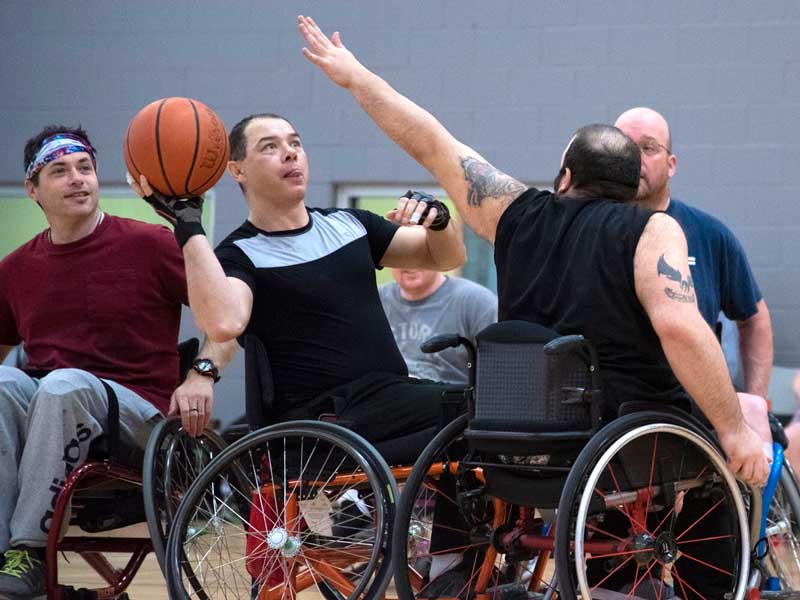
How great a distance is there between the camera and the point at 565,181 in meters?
2.93

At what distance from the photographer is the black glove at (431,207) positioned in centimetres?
322

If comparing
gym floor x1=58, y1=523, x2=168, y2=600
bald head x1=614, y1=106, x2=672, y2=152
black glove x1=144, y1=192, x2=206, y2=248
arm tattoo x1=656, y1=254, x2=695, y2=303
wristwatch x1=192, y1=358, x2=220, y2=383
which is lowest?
gym floor x1=58, y1=523, x2=168, y2=600

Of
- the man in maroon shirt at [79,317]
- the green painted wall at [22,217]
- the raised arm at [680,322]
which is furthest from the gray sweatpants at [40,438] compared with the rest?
the green painted wall at [22,217]

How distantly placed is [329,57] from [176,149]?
1.43 feet

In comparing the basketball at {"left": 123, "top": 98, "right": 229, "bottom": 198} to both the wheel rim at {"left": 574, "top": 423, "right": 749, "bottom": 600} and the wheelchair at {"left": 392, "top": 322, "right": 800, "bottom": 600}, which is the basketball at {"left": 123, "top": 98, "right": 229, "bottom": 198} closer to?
the wheelchair at {"left": 392, "top": 322, "right": 800, "bottom": 600}

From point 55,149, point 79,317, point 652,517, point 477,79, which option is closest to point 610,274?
point 652,517

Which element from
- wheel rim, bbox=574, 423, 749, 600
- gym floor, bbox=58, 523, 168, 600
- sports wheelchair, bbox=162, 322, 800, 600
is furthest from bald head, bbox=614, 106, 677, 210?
gym floor, bbox=58, 523, 168, 600

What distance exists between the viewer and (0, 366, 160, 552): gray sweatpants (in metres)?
3.27

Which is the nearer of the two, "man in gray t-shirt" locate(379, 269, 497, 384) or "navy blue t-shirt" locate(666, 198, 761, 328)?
"navy blue t-shirt" locate(666, 198, 761, 328)

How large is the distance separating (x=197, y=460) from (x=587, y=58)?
339 cm

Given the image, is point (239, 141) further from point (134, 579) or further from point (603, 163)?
point (134, 579)

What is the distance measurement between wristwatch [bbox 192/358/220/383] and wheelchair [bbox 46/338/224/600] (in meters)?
0.16

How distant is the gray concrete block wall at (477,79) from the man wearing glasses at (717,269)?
2.23 m

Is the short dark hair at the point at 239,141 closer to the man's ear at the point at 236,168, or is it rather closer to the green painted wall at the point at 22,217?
the man's ear at the point at 236,168
